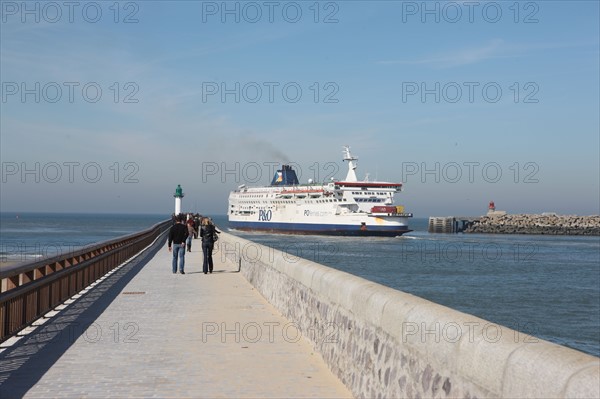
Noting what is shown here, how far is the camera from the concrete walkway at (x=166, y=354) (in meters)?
6.93

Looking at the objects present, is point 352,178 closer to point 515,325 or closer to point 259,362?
point 515,325

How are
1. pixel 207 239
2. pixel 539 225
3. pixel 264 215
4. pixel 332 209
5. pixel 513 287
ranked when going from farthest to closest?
pixel 539 225 < pixel 264 215 < pixel 332 209 < pixel 513 287 < pixel 207 239

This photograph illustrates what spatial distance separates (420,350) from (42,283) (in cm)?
783

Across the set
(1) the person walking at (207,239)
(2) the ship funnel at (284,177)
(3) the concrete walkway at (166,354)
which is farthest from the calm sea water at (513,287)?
(2) the ship funnel at (284,177)

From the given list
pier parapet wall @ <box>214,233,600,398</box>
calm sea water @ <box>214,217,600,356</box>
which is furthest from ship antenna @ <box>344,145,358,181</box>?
pier parapet wall @ <box>214,233,600,398</box>

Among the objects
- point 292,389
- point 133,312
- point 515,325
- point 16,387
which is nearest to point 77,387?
point 16,387

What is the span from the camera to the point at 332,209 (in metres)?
108

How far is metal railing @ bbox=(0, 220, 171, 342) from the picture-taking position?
9.08 metres

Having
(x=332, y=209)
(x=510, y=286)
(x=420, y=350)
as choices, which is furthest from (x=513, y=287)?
(x=332, y=209)

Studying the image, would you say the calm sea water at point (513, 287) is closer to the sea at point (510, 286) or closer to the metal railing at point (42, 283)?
the sea at point (510, 286)

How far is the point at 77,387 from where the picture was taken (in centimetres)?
683

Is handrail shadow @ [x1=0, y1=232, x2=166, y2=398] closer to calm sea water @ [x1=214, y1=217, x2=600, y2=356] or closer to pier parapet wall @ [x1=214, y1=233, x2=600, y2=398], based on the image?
pier parapet wall @ [x1=214, y1=233, x2=600, y2=398]

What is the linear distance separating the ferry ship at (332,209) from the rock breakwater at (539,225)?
47277 mm

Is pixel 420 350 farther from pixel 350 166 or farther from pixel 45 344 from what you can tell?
pixel 350 166
